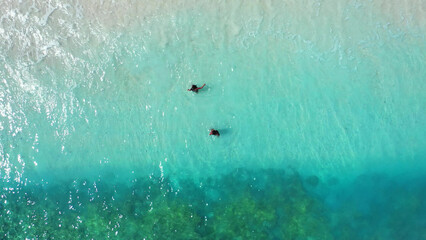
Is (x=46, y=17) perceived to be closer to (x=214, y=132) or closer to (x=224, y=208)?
(x=214, y=132)

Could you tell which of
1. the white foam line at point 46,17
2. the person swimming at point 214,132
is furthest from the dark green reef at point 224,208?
the white foam line at point 46,17

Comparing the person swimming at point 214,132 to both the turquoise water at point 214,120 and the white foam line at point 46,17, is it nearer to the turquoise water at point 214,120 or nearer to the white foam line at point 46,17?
the turquoise water at point 214,120

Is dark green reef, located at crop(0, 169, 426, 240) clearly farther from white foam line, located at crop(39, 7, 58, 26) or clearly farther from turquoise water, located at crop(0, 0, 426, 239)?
white foam line, located at crop(39, 7, 58, 26)

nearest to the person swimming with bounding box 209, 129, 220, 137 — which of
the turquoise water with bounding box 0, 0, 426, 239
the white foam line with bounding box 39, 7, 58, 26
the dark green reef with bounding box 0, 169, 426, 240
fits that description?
the turquoise water with bounding box 0, 0, 426, 239

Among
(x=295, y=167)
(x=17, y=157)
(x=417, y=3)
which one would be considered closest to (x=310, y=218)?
(x=295, y=167)

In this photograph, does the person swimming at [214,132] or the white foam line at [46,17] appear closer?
the person swimming at [214,132]

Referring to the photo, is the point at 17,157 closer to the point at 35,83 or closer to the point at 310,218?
the point at 35,83
